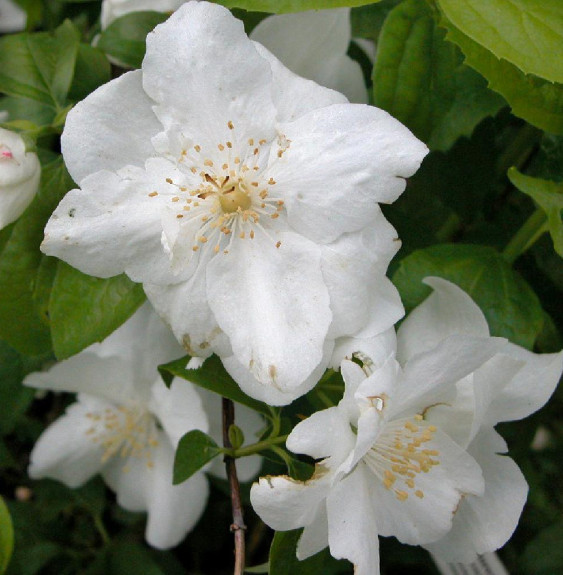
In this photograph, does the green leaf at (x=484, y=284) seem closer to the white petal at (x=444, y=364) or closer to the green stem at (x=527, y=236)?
the green stem at (x=527, y=236)

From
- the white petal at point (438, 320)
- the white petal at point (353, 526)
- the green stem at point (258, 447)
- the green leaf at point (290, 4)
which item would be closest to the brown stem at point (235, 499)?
the green stem at point (258, 447)

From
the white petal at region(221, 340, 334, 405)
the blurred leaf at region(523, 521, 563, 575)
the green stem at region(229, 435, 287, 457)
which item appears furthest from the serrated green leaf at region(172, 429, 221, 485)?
the blurred leaf at region(523, 521, 563, 575)

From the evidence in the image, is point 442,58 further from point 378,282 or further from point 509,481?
point 509,481

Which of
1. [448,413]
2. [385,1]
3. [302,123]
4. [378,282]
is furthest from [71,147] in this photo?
[385,1]

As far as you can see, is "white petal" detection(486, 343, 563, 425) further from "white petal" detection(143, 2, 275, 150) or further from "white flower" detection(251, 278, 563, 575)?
"white petal" detection(143, 2, 275, 150)

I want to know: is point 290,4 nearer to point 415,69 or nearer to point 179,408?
point 415,69

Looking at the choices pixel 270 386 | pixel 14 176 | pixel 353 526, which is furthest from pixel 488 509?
pixel 14 176
